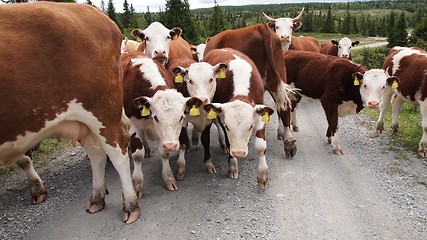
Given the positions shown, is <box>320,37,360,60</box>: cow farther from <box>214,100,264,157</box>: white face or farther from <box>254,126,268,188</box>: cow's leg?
<box>214,100,264,157</box>: white face

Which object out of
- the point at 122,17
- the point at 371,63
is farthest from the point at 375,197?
the point at 122,17

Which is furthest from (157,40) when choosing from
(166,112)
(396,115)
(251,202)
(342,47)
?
(342,47)

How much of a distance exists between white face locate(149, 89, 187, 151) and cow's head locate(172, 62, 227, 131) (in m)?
0.89

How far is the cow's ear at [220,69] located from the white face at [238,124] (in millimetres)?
953

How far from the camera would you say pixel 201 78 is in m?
6.57

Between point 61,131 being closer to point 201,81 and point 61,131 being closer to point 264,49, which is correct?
point 201,81

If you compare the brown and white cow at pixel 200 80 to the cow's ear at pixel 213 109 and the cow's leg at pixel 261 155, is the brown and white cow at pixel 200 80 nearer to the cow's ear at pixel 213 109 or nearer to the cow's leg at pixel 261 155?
the cow's ear at pixel 213 109

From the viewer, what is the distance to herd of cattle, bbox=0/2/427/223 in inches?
169

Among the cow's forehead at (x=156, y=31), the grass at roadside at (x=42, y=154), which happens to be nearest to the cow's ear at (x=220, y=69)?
the cow's forehead at (x=156, y=31)

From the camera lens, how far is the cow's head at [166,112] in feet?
18.1

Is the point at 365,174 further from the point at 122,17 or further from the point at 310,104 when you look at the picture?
the point at 122,17

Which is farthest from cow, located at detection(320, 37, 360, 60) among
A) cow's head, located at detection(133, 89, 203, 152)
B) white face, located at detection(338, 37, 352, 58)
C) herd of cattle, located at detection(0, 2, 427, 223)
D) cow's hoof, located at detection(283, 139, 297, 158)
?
cow's head, located at detection(133, 89, 203, 152)

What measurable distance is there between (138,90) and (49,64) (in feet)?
6.43

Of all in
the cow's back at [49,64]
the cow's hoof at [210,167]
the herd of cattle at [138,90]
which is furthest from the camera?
the cow's hoof at [210,167]
